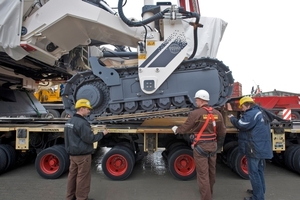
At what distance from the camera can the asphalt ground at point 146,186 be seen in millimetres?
4039

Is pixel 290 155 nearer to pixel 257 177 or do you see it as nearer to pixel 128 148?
pixel 257 177

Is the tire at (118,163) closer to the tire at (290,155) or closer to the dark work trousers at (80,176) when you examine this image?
the dark work trousers at (80,176)

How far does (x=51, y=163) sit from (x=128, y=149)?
5.89 feet

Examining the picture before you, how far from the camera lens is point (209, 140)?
352 centimetres

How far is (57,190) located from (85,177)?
3.98 ft

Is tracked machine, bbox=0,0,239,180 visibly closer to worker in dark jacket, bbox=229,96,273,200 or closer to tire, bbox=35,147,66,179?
tire, bbox=35,147,66,179

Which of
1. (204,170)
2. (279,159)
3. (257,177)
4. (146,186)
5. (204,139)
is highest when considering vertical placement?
(204,139)

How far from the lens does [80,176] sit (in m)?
3.49

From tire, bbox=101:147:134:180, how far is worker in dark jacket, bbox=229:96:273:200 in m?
2.37

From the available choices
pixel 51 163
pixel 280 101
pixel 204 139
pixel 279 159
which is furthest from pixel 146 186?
pixel 280 101

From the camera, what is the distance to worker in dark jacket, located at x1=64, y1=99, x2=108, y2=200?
11.2ft

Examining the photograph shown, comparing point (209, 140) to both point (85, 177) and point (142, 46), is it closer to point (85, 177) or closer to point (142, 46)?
point (85, 177)

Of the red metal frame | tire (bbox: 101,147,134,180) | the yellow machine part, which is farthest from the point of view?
the yellow machine part

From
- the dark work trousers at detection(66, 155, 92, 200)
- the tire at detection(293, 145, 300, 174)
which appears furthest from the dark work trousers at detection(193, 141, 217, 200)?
the tire at detection(293, 145, 300, 174)
